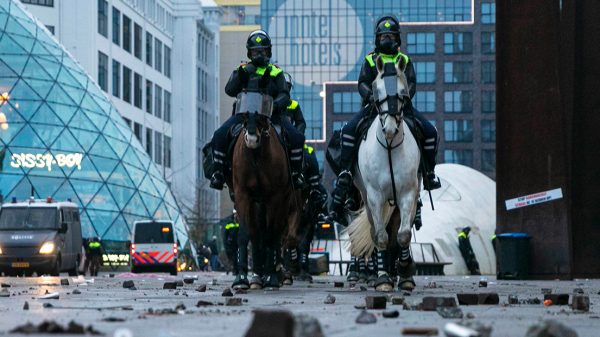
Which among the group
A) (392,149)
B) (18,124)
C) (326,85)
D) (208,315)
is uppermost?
(326,85)

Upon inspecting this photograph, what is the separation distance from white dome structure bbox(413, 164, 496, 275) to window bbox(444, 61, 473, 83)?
58226 millimetres

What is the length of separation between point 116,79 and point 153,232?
4760 centimetres

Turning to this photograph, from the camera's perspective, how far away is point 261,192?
17.6 meters

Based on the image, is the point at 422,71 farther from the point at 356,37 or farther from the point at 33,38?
the point at 33,38

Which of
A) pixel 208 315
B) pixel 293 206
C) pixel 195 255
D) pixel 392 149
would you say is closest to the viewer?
pixel 208 315

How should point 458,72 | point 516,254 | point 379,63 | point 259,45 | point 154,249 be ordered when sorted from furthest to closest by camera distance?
1. point 458,72
2. point 154,249
3. point 516,254
4. point 259,45
5. point 379,63

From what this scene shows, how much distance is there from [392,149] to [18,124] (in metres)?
55.7

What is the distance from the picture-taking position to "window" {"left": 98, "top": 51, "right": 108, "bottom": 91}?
3967 inches

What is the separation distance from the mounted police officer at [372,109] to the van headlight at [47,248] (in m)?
26.1

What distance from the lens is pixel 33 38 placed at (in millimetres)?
74312

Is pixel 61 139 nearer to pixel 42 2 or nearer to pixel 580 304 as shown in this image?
pixel 42 2

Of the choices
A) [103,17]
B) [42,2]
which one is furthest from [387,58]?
[103,17]

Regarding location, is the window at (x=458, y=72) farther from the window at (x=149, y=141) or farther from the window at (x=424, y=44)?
the window at (x=149, y=141)

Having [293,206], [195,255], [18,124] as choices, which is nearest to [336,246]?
[18,124]
